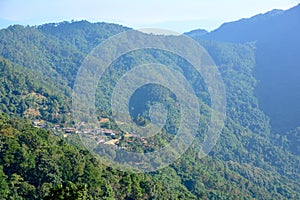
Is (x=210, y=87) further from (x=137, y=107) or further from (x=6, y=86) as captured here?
(x=6, y=86)

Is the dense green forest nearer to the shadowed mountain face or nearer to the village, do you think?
the village

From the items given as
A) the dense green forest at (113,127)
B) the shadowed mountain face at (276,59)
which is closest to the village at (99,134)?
the dense green forest at (113,127)

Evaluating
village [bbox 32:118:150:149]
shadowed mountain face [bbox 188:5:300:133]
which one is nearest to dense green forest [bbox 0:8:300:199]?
village [bbox 32:118:150:149]

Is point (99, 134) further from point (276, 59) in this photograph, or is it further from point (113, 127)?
point (276, 59)

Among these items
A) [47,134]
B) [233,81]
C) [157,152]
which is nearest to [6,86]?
[157,152]

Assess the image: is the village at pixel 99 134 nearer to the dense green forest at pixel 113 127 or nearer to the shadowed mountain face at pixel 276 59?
the dense green forest at pixel 113 127

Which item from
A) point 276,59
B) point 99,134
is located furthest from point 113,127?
point 276,59
